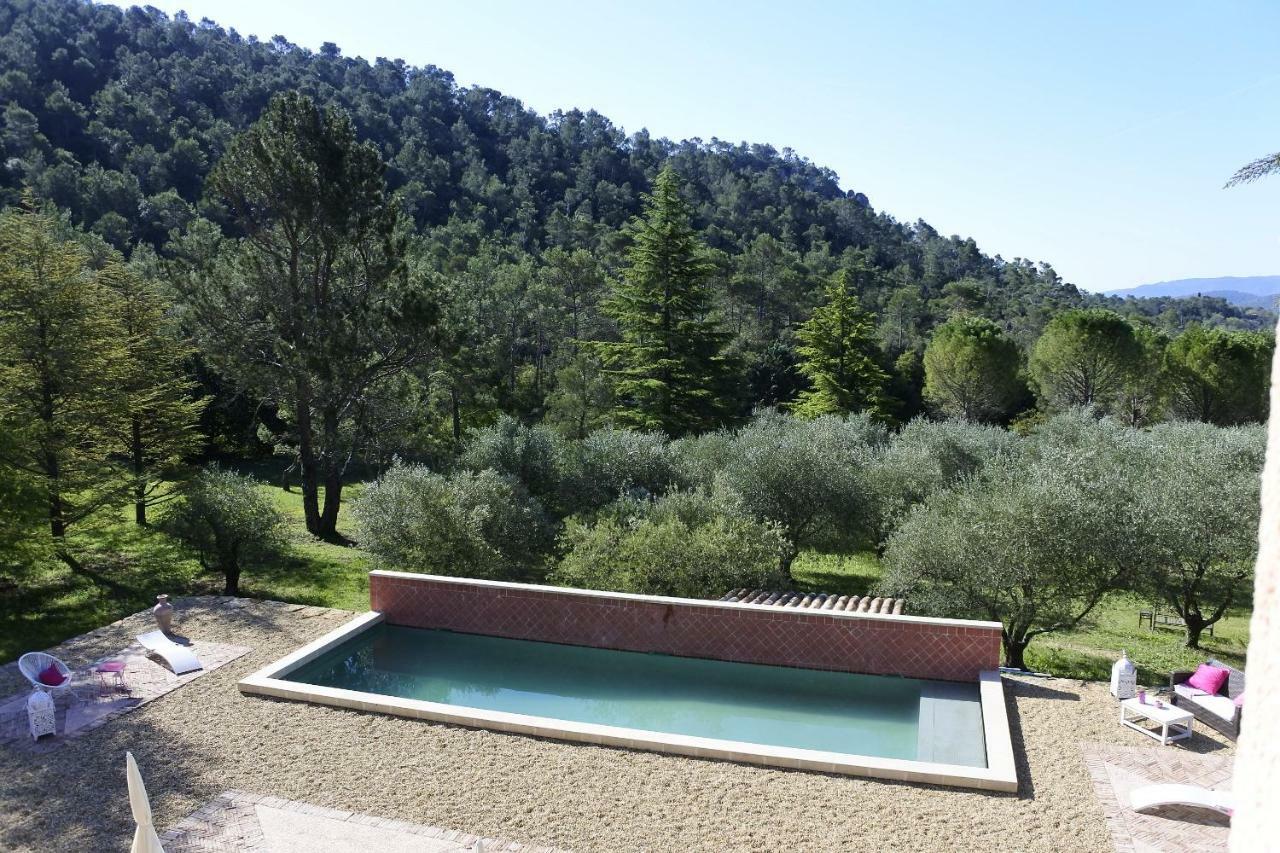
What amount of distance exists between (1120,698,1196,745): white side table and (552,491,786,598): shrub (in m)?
6.22

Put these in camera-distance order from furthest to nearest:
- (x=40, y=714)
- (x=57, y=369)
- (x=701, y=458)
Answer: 1. (x=701, y=458)
2. (x=57, y=369)
3. (x=40, y=714)

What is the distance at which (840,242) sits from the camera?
80.7 meters

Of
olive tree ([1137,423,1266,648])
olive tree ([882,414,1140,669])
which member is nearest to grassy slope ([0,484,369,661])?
olive tree ([882,414,1140,669])

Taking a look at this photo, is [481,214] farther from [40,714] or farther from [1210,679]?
[1210,679]

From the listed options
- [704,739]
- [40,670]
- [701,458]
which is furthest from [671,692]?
[701,458]

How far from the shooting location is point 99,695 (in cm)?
1005

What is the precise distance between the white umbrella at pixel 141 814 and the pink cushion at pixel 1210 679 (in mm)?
10129

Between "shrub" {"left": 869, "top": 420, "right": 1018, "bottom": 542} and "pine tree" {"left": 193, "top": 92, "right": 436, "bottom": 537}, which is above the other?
"pine tree" {"left": 193, "top": 92, "right": 436, "bottom": 537}

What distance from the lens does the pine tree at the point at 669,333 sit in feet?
101

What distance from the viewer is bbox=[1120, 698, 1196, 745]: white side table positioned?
28.7 ft

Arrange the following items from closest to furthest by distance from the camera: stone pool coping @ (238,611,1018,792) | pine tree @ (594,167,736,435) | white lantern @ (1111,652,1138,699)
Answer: stone pool coping @ (238,611,1018,792) < white lantern @ (1111,652,1138,699) < pine tree @ (594,167,736,435)

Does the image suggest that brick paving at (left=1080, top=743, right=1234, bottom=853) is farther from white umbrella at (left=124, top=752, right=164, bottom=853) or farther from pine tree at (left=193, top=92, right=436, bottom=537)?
pine tree at (left=193, top=92, right=436, bottom=537)

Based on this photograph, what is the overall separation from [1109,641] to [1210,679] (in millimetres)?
6589

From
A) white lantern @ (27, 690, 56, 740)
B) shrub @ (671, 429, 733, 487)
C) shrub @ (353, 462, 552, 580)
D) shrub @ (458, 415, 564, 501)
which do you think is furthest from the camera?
shrub @ (458, 415, 564, 501)
